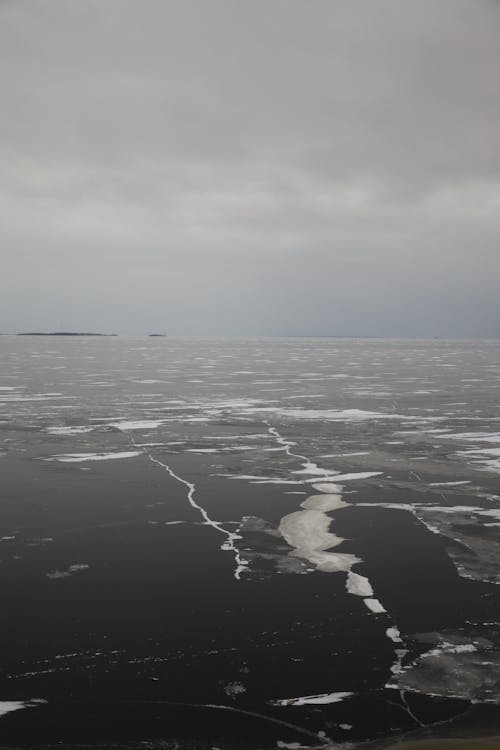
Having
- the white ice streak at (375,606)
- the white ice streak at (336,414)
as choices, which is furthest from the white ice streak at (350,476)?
the white ice streak at (336,414)

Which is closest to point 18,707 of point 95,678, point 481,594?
point 95,678

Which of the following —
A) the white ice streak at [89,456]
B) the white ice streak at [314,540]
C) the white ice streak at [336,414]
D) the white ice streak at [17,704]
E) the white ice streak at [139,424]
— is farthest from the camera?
the white ice streak at [336,414]

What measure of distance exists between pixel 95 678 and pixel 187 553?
2.21 meters

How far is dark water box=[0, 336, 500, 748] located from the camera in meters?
3.25

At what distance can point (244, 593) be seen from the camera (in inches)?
189

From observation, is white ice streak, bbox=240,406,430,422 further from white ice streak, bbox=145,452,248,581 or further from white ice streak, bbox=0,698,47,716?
white ice streak, bbox=0,698,47,716

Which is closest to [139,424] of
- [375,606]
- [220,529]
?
[220,529]

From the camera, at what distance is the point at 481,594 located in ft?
15.7

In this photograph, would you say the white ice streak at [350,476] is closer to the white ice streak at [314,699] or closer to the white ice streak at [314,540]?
the white ice streak at [314,540]

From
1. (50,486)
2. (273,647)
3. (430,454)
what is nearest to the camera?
(273,647)

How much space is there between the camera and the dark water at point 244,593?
10.7 ft

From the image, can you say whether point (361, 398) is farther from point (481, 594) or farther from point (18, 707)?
point (18, 707)

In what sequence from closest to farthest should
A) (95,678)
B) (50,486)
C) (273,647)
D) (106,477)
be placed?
(95,678) < (273,647) < (50,486) < (106,477)

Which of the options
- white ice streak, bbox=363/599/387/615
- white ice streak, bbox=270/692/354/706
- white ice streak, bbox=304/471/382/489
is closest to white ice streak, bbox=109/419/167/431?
white ice streak, bbox=304/471/382/489
